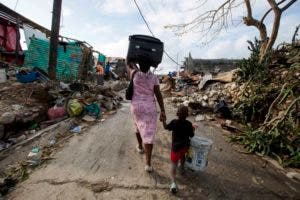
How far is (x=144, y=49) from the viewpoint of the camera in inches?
139

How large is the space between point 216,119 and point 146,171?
3719mm

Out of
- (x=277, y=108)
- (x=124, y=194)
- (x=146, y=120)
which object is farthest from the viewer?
(x=277, y=108)

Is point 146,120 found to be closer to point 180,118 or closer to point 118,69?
point 180,118

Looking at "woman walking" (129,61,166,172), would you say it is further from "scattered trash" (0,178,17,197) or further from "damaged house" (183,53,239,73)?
"damaged house" (183,53,239,73)

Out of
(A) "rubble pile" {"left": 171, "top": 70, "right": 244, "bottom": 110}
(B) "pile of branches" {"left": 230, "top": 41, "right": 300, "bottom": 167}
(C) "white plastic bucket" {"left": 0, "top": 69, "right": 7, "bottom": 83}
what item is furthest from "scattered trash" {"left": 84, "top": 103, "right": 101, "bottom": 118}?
(B) "pile of branches" {"left": 230, "top": 41, "right": 300, "bottom": 167}

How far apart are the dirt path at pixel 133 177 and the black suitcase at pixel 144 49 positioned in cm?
153

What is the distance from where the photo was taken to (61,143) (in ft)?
15.3

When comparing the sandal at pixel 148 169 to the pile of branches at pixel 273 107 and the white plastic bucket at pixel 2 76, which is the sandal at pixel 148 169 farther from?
the white plastic bucket at pixel 2 76

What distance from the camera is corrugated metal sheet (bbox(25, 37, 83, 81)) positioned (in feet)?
31.7

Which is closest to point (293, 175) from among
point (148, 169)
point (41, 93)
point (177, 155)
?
point (177, 155)

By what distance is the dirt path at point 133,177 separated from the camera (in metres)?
3.11

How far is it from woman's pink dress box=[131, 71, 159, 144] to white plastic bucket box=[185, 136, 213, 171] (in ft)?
1.78

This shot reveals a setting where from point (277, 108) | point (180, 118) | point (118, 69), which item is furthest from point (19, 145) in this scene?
point (118, 69)

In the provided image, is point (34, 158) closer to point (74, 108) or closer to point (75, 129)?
point (75, 129)
